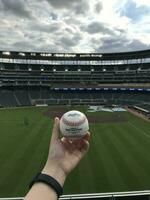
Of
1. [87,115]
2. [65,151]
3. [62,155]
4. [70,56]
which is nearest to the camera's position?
[62,155]

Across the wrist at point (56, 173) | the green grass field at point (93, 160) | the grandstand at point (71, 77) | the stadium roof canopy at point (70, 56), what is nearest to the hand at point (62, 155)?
the wrist at point (56, 173)

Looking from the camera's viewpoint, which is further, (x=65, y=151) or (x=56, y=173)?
(x=65, y=151)

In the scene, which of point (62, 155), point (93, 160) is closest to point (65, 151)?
point (62, 155)

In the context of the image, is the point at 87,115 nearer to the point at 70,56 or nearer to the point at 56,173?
the point at 70,56

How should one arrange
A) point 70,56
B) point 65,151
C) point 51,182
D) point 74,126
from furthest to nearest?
point 70,56 → point 74,126 → point 65,151 → point 51,182

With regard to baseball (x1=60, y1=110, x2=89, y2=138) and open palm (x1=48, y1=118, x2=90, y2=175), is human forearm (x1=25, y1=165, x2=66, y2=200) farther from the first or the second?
baseball (x1=60, y1=110, x2=89, y2=138)

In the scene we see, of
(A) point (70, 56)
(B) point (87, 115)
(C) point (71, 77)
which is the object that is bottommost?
(B) point (87, 115)

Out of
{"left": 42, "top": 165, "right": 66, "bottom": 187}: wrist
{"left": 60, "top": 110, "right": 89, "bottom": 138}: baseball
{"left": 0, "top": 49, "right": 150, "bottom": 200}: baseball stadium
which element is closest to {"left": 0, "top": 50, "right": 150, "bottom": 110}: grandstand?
{"left": 0, "top": 49, "right": 150, "bottom": 200}: baseball stadium
